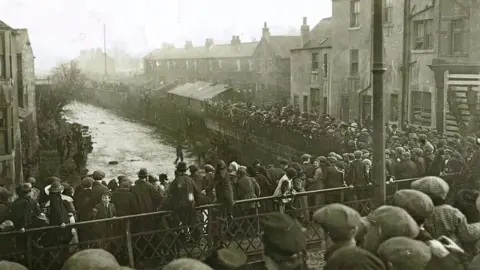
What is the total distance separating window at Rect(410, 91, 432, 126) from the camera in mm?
24406

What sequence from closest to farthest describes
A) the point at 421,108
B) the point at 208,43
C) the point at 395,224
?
1. the point at 395,224
2. the point at 421,108
3. the point at 208,43

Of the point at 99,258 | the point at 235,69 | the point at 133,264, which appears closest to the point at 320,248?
the point at 133,264

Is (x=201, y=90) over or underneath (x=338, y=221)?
over

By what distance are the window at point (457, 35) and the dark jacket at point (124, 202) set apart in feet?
56.4

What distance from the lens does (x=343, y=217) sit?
4.77 meters

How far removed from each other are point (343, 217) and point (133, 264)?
4501 millimetres

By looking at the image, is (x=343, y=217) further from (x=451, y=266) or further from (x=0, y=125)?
(x=0, y=125)

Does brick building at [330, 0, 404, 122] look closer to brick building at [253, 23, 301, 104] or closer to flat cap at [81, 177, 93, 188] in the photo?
brick building at [253, 23, 301, 104]

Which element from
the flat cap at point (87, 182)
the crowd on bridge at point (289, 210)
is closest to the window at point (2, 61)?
the crowd on bridge at point (289, 210)

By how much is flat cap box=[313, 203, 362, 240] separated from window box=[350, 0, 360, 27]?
26.6 meters

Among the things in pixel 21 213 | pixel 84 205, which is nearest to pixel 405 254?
pixel 21 213

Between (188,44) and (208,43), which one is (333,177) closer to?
(208,43)

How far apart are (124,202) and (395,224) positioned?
583 cm

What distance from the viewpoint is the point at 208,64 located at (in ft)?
226
